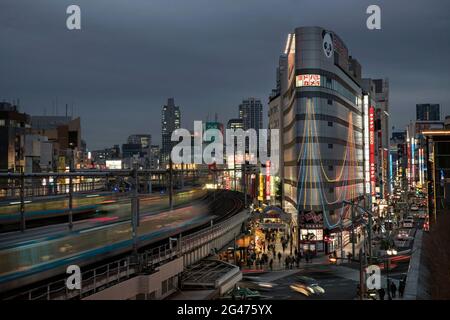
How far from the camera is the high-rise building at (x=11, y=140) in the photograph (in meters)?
62.6

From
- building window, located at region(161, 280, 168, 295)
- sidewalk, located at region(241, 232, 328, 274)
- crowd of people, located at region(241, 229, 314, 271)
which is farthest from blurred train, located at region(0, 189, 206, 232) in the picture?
crowd of people, located at region(241, 229, 314, 271)

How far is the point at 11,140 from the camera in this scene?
2544 inches

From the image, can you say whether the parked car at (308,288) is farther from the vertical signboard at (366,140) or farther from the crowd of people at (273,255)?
the vertical signboard at (366,140)

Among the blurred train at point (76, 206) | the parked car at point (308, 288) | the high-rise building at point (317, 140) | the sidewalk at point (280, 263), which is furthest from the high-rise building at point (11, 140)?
the parked car at point (308, 288)

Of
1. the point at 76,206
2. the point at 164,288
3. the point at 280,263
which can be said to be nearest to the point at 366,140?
the point at 280,263

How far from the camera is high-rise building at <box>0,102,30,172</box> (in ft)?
205

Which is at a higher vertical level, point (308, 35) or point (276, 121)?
point (308, 35)

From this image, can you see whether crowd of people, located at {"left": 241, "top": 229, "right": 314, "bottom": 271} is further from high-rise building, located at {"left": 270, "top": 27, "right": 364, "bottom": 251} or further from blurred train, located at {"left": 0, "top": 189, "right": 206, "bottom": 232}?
blurred train, located at {"left": 0, "top": 189, "right": 206, "bottom": 232}
